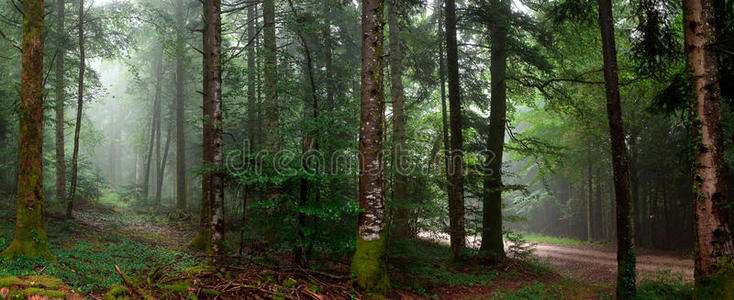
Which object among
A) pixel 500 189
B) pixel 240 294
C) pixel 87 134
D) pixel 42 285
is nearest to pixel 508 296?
pixel 500 189

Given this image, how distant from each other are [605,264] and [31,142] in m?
19.0

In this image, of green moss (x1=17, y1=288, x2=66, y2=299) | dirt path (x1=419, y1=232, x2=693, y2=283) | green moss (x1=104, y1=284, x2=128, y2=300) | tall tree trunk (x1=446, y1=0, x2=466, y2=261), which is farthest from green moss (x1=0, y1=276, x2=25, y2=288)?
dirt path (x1=419, y1=232, x2=693, y2=283)

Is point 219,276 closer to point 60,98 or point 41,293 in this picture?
point 41,293

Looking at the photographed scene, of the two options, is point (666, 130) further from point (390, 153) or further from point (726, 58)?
point (390, 153)

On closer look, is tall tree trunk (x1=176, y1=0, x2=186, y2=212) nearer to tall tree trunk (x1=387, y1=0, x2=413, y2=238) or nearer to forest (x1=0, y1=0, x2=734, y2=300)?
forest (x1=0, y1=0, x2=734, y2=300)

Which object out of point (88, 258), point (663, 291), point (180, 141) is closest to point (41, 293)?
point (88, 258)

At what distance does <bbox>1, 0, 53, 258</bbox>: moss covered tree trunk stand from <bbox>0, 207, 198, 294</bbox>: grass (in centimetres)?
58

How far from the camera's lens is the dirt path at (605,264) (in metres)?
12.1

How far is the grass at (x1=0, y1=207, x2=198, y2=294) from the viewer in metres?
6.03

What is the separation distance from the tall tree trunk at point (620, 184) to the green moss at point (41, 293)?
9109 millimetres

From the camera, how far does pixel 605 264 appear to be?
600 inches

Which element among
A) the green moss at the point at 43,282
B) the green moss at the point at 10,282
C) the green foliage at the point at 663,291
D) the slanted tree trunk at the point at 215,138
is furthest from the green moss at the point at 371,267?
the green foliage at the point at 663,291

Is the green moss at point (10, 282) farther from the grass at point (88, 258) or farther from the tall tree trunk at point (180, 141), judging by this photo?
the tall tree trunk at point (180, 141)

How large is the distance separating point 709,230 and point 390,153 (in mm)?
5908
